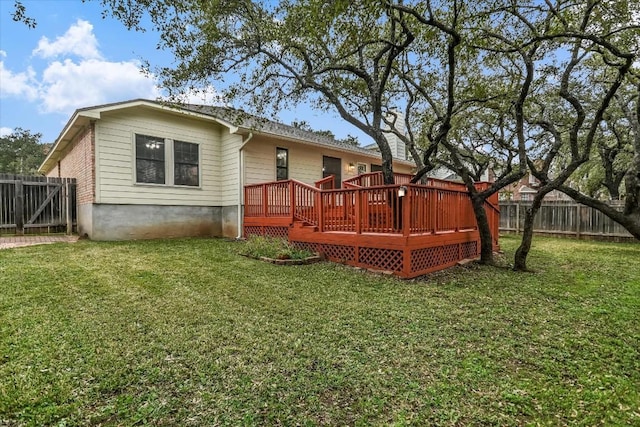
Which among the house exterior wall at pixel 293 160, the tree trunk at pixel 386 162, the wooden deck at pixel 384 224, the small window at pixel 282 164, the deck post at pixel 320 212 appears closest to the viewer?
the wooden deck at pixel 384 224

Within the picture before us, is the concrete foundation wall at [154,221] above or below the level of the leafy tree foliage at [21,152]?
below

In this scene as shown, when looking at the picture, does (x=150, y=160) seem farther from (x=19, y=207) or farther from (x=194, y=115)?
(x=19, y=207)

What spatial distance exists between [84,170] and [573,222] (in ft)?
56.3

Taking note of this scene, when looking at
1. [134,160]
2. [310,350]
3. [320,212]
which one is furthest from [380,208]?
[134,160]

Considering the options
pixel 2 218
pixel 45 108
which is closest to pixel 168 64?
pixel 2 218

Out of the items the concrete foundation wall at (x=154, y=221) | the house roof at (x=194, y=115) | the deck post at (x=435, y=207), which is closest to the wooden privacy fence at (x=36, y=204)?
the concrete foundation wall at (x=154, y=221)

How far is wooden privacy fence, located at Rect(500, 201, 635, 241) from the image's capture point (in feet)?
37.1

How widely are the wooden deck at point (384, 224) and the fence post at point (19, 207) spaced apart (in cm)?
767

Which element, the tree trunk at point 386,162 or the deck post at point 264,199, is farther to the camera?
the deck post at point 264,199

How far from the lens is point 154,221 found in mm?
9422

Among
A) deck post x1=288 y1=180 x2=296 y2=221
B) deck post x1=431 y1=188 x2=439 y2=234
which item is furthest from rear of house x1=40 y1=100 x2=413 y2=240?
deck post x1=431 y1=188 x2=439 y2=234

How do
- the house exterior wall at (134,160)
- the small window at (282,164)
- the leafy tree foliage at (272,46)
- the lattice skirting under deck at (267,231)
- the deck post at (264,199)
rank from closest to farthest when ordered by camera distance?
the leafy tree foliage at (272,46) → the lattice skirting under deck at (267,231) → the house exterior wall at (134,160) → the deck post at (264,199) → the small window at (282,164)

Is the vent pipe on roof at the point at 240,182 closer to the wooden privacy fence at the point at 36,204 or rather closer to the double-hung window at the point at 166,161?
the double-hung window at the point at 166,161

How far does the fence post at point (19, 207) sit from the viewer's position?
9352mm
